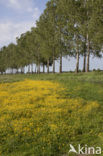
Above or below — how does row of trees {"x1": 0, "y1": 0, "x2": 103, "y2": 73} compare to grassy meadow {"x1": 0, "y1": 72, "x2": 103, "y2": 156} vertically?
above

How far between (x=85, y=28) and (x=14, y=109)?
3200 cm

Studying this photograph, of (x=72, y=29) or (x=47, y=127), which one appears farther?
(x=72, y=29)

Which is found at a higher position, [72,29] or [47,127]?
[72,29]

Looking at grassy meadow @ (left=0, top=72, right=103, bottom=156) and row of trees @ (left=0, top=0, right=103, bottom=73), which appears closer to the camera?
grassy meadow @ (left=0, top=72, right=103, bottom=156)

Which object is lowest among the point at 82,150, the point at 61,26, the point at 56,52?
the point at 82,150

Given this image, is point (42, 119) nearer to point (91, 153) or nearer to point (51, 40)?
point (91, 153)

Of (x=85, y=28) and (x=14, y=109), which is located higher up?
(x=85, y=28)

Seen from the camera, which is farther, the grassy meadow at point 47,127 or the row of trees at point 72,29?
the row of trees at point 72,29

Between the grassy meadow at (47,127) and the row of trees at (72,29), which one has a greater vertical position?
the row of trees at (72,29)

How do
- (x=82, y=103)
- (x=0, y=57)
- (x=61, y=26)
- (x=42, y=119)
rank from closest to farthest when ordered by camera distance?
1. (x=42, y=119)
2. (x=82, y=103)
3. (x=61, y=26)
4. (x=0, y=57)

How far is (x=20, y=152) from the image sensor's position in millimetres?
6656

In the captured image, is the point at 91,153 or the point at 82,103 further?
the point at 82,103

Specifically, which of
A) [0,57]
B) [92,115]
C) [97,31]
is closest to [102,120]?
[92,115]

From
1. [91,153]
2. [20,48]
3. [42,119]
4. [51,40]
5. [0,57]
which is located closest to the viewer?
[91,153]
